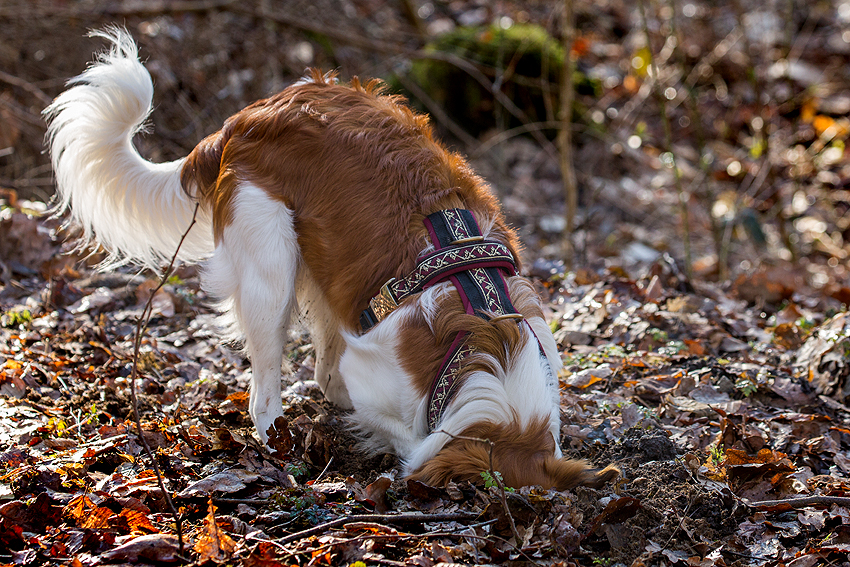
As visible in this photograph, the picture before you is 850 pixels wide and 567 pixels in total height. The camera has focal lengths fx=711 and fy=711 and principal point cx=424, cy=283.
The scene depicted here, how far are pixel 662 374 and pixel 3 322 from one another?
342cm

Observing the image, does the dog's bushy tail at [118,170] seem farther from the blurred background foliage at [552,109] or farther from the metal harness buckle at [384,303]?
the blurred background foliage at [552,109]

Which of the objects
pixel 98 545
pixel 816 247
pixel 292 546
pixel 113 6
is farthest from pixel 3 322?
pixel 816 247

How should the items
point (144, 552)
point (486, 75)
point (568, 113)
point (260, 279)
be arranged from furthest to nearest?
point (486, 75) < point (568, 113) < point (260, 279) < point (144, 552)

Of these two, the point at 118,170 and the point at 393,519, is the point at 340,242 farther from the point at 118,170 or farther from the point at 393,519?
the point at 118,170

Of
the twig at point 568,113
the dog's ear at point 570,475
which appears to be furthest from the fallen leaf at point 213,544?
the twig at point 568,113

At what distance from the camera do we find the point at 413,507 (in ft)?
7.88

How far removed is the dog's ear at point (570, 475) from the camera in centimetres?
239

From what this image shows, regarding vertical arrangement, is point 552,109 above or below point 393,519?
above

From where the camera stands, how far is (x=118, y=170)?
3.30m

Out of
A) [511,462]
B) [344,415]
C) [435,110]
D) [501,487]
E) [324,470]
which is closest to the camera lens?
[501,487]

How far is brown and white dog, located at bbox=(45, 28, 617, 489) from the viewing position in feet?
8.06

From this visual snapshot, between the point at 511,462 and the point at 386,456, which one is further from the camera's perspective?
the point at 386,456

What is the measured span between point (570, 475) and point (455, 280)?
79cm

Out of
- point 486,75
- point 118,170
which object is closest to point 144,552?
point 118,170
